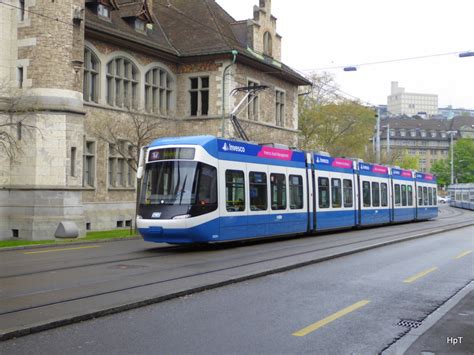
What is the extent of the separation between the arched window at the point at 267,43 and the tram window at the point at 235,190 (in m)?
23.2

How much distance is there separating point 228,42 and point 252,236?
19832mm

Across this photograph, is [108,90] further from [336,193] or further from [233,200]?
[233,200]

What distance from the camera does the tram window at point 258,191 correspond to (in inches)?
769

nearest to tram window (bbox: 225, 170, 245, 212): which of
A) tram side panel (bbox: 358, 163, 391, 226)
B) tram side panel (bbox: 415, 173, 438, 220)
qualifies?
tram side panel (bbox: 358, 163, 391, 226)

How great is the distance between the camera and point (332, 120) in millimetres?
57312

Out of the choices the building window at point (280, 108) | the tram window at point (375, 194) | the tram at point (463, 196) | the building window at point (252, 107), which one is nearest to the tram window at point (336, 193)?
the tram window at point (375, 194)

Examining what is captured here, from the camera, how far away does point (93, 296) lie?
9656 mm

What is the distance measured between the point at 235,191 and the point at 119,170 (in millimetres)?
15334

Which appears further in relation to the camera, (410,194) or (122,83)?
(410,194)

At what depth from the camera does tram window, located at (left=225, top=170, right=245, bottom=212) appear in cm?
1814

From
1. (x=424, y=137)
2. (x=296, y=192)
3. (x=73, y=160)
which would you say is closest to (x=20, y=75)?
(x=73, y=160)

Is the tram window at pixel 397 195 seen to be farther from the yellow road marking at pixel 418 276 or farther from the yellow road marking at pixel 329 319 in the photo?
the yellow road marking at pixel 329 319

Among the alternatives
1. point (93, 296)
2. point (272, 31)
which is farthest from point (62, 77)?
point (272, 31)

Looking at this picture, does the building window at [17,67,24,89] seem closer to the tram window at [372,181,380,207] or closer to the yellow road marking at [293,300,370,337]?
the tram window at [372,181,380,207]
